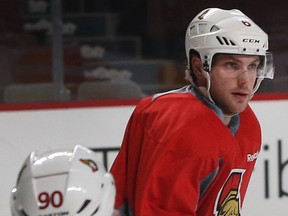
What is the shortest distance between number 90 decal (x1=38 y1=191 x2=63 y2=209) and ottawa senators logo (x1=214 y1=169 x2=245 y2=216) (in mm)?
673

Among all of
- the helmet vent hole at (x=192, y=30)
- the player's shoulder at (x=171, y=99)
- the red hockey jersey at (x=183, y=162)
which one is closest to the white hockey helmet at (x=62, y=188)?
the red hockey jersey at (x=183, y=162)

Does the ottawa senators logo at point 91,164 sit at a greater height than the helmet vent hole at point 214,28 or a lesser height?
lesser

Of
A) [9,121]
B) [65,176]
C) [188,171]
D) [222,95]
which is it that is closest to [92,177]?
[65,176]

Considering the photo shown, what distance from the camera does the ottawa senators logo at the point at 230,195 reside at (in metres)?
2.06

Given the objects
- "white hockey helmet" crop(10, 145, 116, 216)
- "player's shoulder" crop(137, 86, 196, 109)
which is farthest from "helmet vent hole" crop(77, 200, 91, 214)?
"player's shoulder" crop(137, 86, 196, 109)

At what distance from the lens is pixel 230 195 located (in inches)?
82.2

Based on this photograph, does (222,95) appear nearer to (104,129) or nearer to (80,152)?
(80,152)

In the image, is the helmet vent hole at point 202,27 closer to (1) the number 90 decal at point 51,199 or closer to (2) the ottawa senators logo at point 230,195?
(2) the ottawa senators logo at point 230,195

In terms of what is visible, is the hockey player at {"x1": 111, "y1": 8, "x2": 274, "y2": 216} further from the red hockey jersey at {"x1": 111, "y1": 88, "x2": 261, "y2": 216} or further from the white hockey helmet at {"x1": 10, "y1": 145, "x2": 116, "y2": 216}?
the white hockey helmet at {"x1": 10, "y1": 145, "x2": 116, "y2": 216}

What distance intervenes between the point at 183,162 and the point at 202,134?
0.07 meters

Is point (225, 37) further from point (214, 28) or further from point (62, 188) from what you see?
point (62, 188)

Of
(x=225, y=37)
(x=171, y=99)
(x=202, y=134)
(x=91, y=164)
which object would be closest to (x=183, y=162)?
(x=202, y=134)

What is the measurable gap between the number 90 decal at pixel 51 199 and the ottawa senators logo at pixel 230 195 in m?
0.67

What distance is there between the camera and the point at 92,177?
4.90ft
